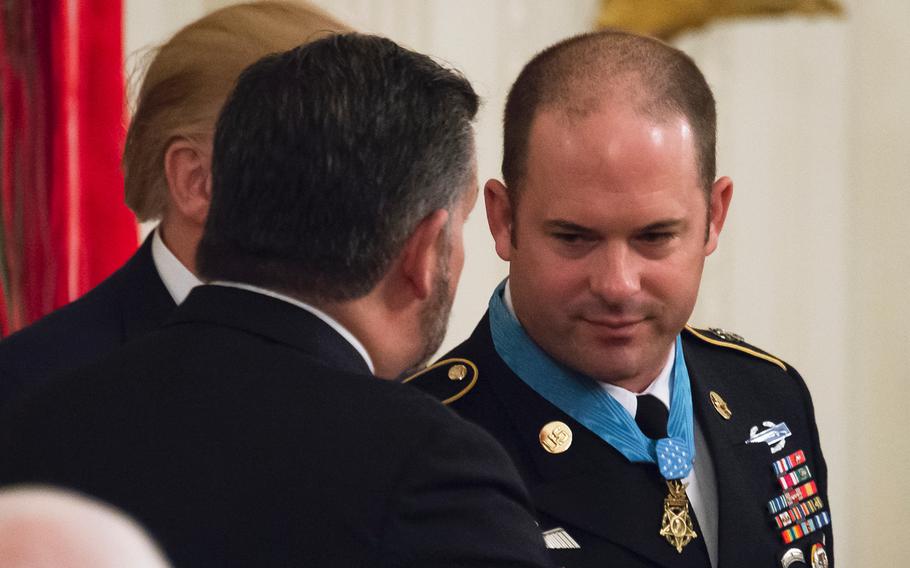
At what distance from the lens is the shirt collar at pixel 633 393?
5.72 ft

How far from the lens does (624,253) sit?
Result: 1645mm

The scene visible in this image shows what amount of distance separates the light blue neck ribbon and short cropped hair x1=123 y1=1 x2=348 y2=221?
1.56 feet

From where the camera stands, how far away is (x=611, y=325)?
1657 mm

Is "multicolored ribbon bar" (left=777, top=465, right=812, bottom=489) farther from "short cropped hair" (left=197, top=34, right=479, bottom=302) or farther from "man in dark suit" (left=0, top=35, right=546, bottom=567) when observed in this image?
"short cropped hair" (left=197, top=34, right=479, bottom=302)

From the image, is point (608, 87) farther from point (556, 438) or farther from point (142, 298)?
point (142, 298)

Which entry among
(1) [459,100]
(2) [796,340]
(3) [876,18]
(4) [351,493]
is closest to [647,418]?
(1) [459,100]

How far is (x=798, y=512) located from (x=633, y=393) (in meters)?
0.32

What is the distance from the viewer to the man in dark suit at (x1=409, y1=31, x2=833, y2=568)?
1637 mm

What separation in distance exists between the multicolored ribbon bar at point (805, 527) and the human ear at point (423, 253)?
759 mm

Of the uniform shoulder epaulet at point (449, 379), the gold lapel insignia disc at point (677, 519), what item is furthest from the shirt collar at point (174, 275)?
the gold lapel insignia disc at point (677, 519)

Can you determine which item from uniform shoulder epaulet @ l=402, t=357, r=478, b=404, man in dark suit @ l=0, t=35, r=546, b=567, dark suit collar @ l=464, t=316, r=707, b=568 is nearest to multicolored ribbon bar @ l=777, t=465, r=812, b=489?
dark suit collar @ l=464, t=316, r=707, b=568

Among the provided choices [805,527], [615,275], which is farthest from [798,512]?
[615,275]

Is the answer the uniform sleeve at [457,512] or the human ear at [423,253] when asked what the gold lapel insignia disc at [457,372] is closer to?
the human ear at [423,253]

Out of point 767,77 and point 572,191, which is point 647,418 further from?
point 767,77
